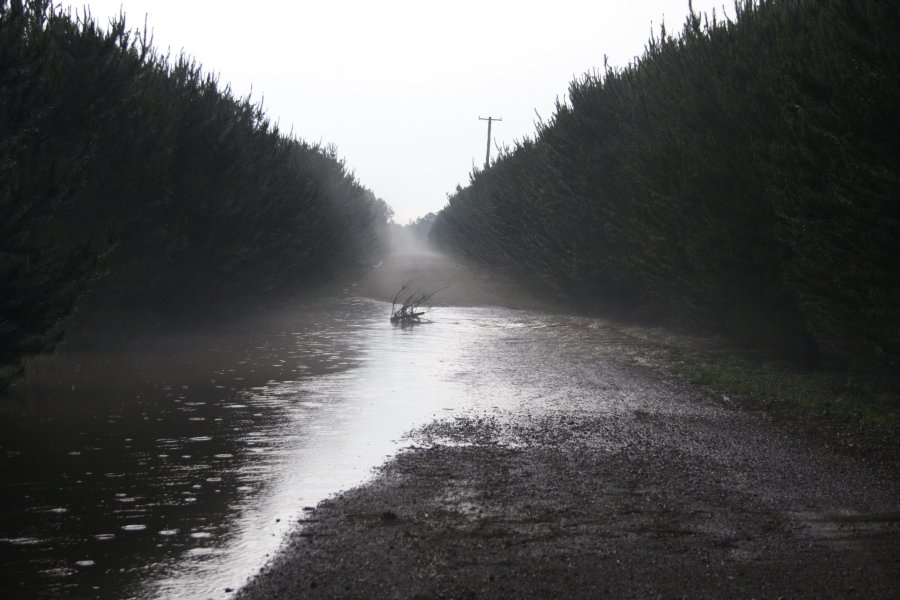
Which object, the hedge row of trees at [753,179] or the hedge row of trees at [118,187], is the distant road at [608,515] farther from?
the hedge row of trees at [118,187]

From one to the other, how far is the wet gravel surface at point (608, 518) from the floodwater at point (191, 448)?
19.3 inches

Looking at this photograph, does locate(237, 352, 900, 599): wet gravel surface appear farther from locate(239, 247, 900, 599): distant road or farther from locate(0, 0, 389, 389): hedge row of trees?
locate(0, 0, 389, 389): hedge row of trees

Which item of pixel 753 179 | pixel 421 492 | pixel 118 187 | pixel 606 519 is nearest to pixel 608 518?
pixel 606 519

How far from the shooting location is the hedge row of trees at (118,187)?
8.70 meters

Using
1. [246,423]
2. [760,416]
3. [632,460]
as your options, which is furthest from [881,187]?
[246,423]

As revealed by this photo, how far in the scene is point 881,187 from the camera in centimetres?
842

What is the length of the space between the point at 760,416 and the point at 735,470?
3.01 metres

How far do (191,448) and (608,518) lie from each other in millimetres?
4323

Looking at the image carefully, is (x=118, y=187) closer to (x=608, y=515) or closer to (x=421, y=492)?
(x=421, y=492)

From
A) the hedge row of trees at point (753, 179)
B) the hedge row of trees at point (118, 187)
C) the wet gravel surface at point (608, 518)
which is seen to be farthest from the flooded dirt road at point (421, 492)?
the hedge row of trees at point (753, 179)

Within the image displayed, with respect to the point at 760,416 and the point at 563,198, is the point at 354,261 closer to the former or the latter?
the point at 563,198

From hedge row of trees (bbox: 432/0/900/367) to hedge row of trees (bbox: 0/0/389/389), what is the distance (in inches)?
341

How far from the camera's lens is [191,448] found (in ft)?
25.9

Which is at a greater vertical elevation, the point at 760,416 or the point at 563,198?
the point at 563,198
